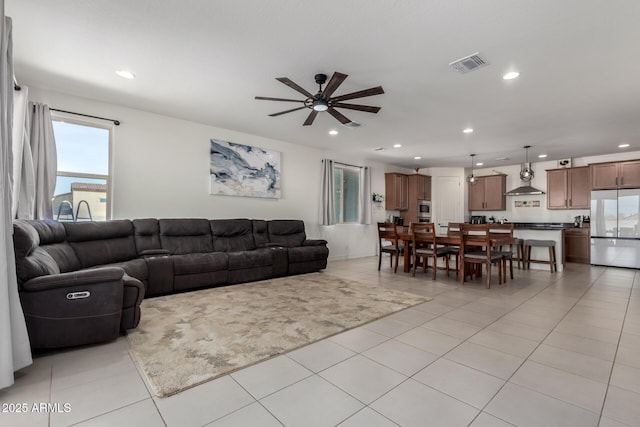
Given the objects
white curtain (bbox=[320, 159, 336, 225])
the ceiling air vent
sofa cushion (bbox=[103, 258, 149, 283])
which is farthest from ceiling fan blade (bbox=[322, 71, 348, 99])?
white curtain (bbox=[320, 159, 336, 225])

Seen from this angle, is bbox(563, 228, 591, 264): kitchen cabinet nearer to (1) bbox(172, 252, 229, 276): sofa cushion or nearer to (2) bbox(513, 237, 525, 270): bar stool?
(2) bbox(513, 237, 525, 270): bar stool

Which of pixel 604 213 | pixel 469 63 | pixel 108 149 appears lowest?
pixel 604 213

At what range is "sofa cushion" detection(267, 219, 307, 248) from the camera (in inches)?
217

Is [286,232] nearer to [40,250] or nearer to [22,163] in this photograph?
[40,250]

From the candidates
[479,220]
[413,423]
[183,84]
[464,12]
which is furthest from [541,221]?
[183,84]

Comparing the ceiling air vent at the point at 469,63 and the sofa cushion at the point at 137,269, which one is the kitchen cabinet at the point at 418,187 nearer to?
the ceiling air vent at the point at 469,63

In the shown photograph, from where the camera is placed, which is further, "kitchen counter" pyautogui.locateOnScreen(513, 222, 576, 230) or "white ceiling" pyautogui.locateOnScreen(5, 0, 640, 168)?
"kitchen counter" pyautogui.locateOnScreen(513, 222, 576, 230)

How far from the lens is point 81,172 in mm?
4074

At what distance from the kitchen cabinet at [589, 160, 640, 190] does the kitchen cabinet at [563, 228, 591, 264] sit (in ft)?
3.62

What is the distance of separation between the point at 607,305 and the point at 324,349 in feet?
11.9

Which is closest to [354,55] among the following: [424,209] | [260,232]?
[260,232]

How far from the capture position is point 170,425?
57.5 inches

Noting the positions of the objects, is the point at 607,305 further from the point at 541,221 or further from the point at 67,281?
the point at 67,281

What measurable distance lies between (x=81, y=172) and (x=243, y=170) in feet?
7.82
